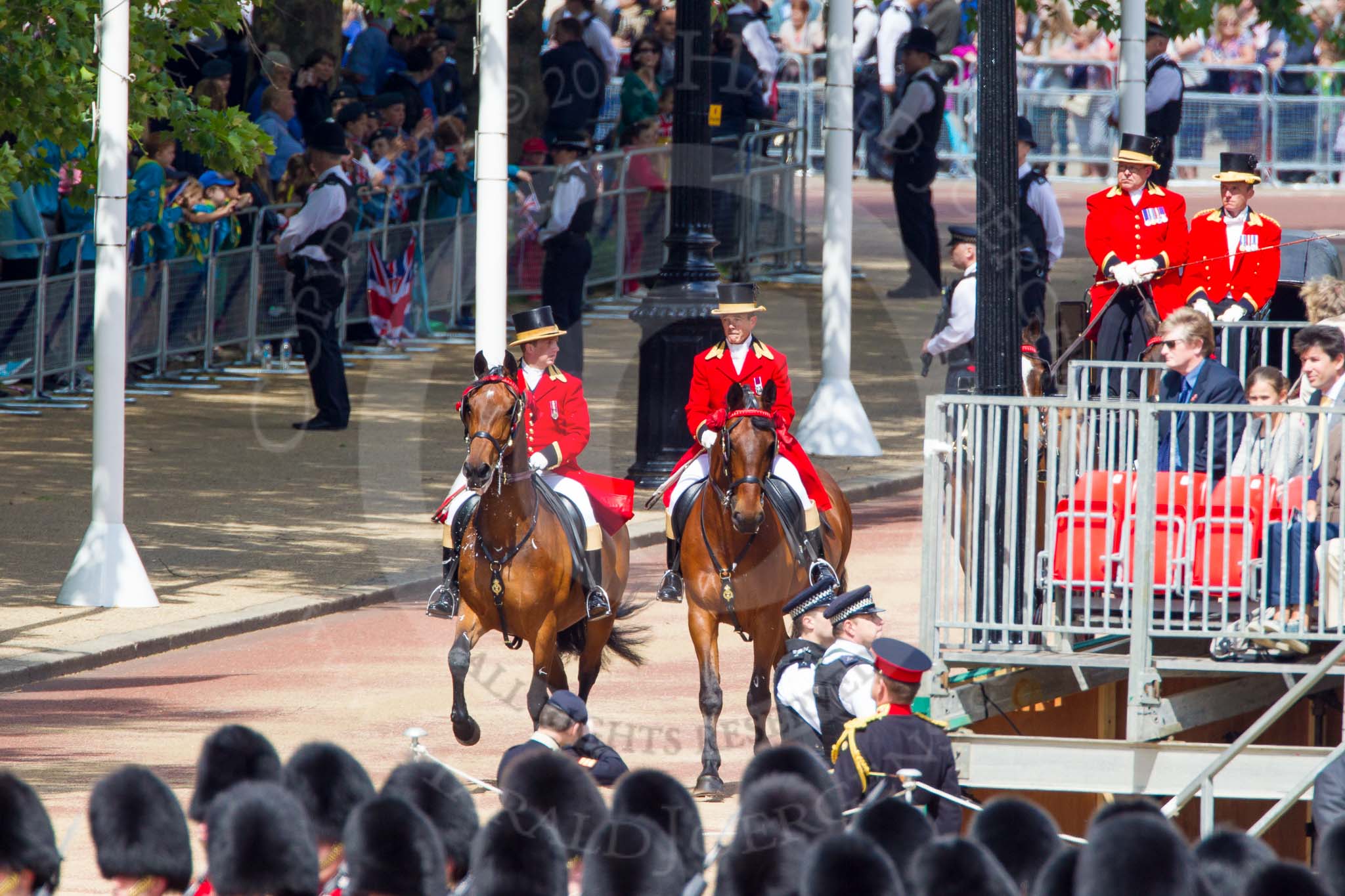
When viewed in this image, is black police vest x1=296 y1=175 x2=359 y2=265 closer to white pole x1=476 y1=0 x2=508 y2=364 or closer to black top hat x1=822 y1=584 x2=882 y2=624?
white pole x1=476 y1=0 x2=508 y2=364

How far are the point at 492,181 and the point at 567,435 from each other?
3169 millimetres

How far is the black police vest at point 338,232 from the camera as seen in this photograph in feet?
66.8

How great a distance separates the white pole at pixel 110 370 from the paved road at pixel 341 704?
953 mm

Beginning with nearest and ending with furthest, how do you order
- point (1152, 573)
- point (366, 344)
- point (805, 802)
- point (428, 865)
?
point (428, 865)
point (805, 802)
point (1152, 573)
point (366, 344)

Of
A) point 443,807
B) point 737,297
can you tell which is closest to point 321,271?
point 737,297

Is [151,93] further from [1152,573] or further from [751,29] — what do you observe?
[751,29]

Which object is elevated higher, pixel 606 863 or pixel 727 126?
pixel 727 126

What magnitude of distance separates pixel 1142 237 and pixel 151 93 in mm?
6487

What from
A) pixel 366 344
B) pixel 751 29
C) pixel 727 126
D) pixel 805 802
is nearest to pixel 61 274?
pixel 366 344

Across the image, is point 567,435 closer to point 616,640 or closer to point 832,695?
point 616,640

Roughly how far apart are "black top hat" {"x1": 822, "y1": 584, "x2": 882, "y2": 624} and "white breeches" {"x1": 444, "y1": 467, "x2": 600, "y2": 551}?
6.74 feet

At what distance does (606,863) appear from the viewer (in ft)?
23.1

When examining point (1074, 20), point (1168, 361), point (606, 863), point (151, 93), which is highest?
point (1074, 20)

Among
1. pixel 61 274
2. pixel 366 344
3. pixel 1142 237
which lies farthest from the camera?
pixel 366 344
